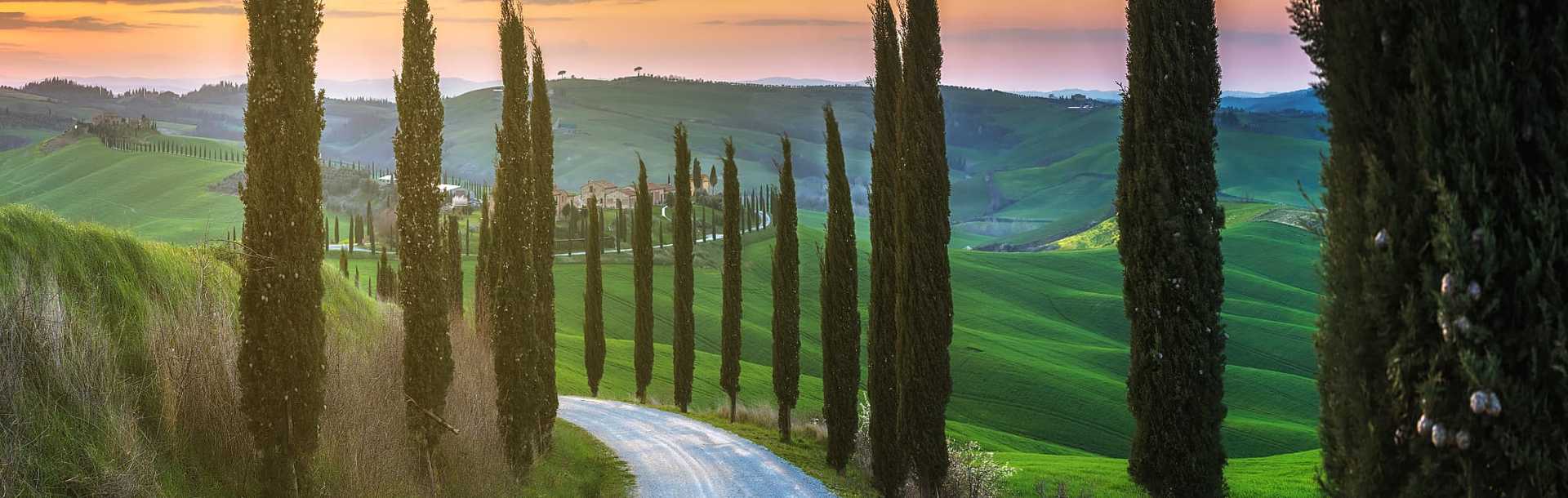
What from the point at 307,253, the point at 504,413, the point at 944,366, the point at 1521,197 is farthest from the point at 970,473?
the point at 1521,197

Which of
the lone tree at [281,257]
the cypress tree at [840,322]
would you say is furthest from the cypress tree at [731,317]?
the lone tree at [281,257]

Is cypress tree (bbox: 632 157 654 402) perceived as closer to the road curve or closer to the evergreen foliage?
the evergreen foliage

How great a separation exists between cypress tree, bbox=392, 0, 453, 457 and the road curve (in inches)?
219

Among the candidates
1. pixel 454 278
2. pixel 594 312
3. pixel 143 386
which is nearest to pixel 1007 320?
pixel 594 312

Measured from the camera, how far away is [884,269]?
21.8 meters

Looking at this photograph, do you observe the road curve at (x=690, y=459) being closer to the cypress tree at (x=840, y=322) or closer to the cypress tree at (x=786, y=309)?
the cypress tree at (x=840, y=322)

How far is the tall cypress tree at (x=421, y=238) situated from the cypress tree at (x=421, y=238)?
0.01 meters

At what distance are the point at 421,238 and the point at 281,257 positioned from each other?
386cm

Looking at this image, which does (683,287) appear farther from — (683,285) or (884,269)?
(884,269)

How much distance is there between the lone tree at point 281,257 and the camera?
12945 millimetres

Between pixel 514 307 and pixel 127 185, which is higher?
pixel 127 185

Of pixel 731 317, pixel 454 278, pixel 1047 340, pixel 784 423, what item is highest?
pixel 454 278

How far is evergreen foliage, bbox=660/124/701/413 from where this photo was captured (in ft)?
128

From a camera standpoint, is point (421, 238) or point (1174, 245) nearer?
point (1174, 245)
